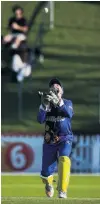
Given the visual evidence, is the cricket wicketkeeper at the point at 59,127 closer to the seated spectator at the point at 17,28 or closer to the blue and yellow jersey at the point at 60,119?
the blue and yellow jersey at the point at 60,119

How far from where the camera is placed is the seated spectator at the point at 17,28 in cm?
2442

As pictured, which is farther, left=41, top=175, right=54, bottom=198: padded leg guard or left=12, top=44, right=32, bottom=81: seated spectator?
left=12, top=44, right=32, bottom=81: seated spectator

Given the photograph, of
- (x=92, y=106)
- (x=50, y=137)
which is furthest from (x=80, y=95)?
(x=50, y=137)

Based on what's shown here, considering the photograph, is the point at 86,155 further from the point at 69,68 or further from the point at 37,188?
the point at 37,188

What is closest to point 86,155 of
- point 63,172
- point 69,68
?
point 69,68

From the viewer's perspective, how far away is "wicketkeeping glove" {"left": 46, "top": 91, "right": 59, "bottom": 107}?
9.63 m

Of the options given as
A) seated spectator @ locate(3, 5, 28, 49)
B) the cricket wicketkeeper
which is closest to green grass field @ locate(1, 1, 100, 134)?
seated spectator @ locate(3, 5, 28, 49)

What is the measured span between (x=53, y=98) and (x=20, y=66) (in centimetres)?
1481

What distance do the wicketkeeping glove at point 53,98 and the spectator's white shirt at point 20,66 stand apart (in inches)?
558

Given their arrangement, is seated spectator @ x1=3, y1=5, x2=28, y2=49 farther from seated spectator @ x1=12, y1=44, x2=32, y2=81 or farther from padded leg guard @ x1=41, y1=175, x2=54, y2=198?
padded leg guard @ x1=41, y1=175, x2=54, y2=198

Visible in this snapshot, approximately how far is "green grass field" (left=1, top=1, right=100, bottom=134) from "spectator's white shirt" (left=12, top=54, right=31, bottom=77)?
0.27 m

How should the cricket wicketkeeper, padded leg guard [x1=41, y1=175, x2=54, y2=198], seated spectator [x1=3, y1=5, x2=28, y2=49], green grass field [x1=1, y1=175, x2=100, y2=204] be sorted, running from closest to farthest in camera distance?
the cricket wicketkeeper → padded leg guard [x1=41, y1=175, x2=54, y2=198] → green grass field [x1=1, y1=175, x2=100, y2=204] → seated spectator [x1=3, y1=5, x2=28, y2=49]

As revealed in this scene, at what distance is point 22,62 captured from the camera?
2448cm

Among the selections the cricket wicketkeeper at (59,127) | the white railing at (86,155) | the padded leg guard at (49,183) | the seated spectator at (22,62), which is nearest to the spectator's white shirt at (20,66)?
the seated spectator at (22,62)
